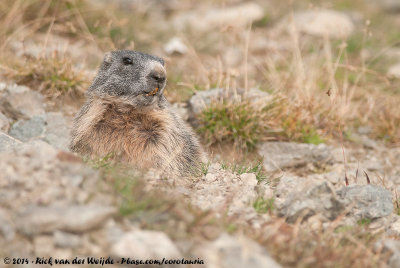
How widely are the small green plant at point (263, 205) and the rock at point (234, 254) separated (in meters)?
0.82

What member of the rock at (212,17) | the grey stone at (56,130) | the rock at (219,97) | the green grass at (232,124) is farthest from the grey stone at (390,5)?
the grey stone at (56,130)

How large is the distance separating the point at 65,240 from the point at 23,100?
510cm

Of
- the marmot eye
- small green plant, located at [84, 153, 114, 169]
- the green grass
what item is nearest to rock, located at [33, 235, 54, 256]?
small green plant, located at [84, 153, 114, 169]

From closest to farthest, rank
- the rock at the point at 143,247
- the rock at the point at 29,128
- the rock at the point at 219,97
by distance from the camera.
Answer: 1. the rock at the point at 143,247
2. the rock at the point at 29,128
3. the rock at the point at 219,97

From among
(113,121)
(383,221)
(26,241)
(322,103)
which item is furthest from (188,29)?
(26,241)

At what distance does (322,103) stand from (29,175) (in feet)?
19.7

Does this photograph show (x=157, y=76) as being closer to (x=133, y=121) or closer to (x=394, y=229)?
(x=133, y=121)

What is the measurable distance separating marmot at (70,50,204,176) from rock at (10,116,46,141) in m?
1.69

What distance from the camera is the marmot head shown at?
17.6ft

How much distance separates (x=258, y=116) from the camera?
7617 millimetres

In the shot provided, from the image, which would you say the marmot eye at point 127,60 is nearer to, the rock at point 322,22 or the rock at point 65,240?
the rock at point 65,240

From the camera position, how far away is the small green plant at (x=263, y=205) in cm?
419

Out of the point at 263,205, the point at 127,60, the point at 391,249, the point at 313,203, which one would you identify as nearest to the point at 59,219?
the point at 263,205

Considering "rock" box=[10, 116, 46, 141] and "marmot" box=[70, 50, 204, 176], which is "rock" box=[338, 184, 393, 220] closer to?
"marmot" box=[70, 50, 204, 176]
